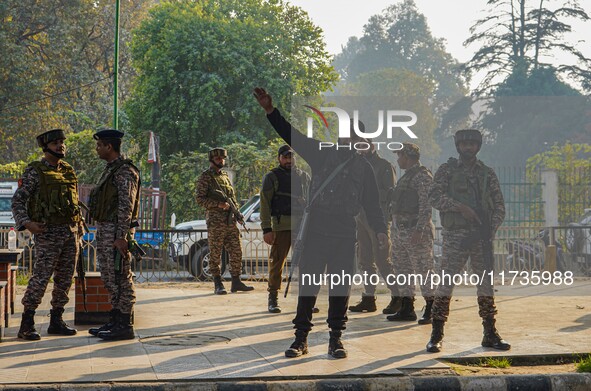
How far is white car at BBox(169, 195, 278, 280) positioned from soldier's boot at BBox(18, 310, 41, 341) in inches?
304

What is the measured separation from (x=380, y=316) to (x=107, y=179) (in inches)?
149

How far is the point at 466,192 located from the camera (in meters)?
7.88

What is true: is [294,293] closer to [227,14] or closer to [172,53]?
[172,53]

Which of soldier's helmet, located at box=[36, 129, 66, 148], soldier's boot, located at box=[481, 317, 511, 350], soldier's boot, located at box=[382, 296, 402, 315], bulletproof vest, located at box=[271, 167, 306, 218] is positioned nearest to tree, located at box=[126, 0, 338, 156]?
bulletproof vest, located at box=[271, 167, 306, 218]

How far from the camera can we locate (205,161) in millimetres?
25969

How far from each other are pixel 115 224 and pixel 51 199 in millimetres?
646

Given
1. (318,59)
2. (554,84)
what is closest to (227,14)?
(318,59)

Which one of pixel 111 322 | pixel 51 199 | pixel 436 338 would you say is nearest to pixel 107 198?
pixel 51 199

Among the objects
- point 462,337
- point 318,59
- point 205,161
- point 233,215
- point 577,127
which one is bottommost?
point 462,337

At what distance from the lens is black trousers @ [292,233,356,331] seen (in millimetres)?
7328

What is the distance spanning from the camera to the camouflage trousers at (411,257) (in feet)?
32.0

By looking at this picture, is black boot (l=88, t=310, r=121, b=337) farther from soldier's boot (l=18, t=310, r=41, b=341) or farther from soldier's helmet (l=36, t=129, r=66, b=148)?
soldier's helmet (l=36, t=129, r=66, b=148)

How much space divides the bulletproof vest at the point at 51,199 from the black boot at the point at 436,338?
3489 mm

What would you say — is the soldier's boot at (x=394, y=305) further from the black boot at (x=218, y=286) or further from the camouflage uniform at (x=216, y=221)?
the black boot at (x=218, y=286)
